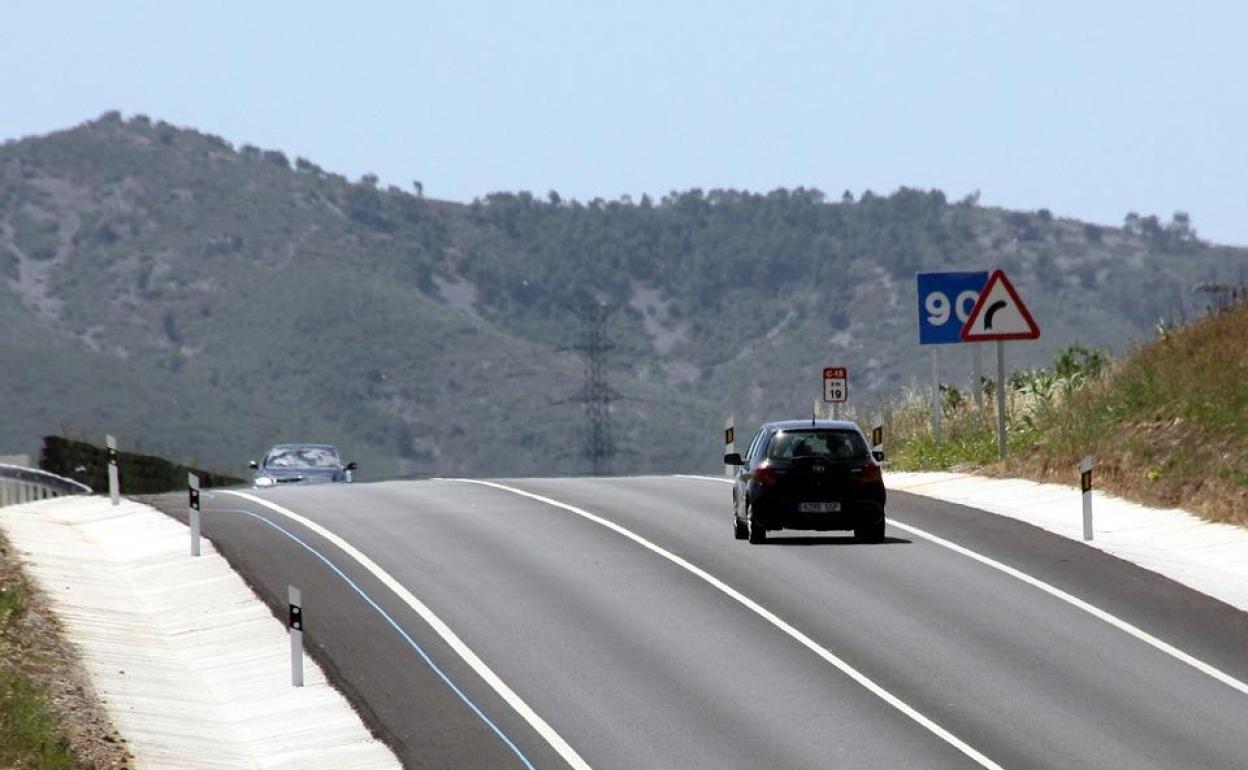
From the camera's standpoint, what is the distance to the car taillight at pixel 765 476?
28.1 metres

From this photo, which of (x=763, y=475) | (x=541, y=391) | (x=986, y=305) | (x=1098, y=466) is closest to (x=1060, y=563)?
(x=763, y=475)

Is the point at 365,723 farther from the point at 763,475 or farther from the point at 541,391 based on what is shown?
the point at 541,391

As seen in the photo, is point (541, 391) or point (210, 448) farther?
point (541, 391)

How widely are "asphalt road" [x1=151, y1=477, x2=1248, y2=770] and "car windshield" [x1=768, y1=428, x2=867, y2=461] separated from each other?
116 centimetres

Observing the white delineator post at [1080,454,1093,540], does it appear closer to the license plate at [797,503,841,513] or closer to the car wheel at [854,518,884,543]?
the car wheel at [854,518,884,543]

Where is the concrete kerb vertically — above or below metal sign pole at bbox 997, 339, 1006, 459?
below

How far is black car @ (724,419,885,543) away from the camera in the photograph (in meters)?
28.1

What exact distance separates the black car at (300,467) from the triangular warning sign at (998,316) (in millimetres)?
14063

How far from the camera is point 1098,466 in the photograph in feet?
113

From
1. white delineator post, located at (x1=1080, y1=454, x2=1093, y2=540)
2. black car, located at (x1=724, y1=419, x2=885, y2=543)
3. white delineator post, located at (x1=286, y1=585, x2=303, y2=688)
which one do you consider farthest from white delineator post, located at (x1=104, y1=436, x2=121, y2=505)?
white delineator post, located at (x1=286, y1=585, x2=303, y2=688)

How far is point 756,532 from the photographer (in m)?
29.2

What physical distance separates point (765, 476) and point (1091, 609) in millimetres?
5418

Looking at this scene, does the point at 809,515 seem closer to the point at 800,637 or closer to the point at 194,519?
the point at 800,637

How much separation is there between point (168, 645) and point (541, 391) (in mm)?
165711
